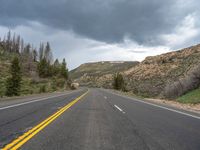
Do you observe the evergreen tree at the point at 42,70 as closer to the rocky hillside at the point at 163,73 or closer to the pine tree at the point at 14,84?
the rocky hillside at the point at 163,73

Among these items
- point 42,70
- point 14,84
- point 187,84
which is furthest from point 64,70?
point 187,84

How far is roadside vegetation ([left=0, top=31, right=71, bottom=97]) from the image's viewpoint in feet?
146

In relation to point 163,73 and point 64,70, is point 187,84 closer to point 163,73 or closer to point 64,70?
point 163,73

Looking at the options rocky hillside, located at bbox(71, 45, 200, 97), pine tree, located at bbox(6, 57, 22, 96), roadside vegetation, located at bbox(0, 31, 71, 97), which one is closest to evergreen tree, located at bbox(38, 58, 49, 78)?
roadside vegetation, located at bbox(0, 31, 71, 97)

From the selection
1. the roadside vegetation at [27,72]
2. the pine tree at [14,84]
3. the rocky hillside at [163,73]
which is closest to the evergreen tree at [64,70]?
the roadside vegetation at [27,72]

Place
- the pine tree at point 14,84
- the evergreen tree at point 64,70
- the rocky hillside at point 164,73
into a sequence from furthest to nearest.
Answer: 1. the evergreen tree at point 64,70
2. the rocky hillside at point 164,73
3. the pine tree at point 14,84

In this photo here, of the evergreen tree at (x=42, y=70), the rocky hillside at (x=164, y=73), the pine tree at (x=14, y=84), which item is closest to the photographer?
the pine tree at (x=14, y=84)

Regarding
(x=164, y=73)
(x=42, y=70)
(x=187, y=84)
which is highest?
(x=42, y=70)

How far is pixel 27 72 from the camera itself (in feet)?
327

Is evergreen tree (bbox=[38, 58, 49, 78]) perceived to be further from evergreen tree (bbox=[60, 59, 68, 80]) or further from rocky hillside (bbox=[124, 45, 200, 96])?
rocky hillside (bbox=[124, 45, 200, 96])

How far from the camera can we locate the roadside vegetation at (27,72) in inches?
1748

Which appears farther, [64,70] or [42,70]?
[64,70]

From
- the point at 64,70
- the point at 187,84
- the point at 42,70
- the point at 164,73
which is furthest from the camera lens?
the point at 64,70

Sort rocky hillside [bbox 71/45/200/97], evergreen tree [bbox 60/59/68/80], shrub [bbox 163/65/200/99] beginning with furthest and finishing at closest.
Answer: evergreen tree [bbox 60/59/68/80] → rocky hillside [bbox 71/45/200/97] → shrub [bbox 163/65/200/99]
